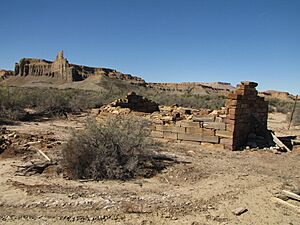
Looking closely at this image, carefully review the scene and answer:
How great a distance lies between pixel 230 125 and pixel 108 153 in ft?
16.2

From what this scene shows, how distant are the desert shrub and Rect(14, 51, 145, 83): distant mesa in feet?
253

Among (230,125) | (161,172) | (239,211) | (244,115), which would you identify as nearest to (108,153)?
(161,172)

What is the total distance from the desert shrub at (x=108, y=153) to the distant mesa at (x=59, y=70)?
253 ft

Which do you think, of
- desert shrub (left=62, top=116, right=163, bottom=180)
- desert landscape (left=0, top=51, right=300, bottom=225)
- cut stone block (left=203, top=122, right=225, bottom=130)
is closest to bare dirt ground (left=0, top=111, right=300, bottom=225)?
desert landscape (left=0, top=51, right=300, bottom=225)

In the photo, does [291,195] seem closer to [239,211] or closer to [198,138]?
[239,211]

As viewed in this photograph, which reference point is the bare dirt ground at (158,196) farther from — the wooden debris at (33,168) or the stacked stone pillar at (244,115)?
the stacked stone pillar at (244,115)

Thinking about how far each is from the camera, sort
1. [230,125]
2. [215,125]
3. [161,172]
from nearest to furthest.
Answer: [161,172] < [230,125] < [215,125]

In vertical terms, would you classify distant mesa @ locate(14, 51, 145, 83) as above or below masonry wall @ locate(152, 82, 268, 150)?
above

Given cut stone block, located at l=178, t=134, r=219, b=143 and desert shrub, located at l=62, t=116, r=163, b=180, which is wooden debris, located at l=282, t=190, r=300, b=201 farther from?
cut stone block, located at l=178, t=134, r=219, b=143

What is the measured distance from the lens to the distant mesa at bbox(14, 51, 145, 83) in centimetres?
8362

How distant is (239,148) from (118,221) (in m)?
6.75

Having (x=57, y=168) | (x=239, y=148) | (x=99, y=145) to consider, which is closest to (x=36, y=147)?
(x=57, y=168)

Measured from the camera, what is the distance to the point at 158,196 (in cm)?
506

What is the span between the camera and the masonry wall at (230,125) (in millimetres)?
9672
